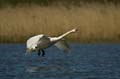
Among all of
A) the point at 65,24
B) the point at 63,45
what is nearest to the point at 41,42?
the point at 63,45

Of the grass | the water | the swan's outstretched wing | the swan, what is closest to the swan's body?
the swan

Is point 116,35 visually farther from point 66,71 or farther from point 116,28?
point 66,71

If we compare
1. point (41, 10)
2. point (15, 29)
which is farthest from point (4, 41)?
point (41, 10)

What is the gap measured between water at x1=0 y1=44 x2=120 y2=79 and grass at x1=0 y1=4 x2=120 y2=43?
437 millimetres

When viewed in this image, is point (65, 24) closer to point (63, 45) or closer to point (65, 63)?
point (63, 45)

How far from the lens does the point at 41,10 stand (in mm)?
21531

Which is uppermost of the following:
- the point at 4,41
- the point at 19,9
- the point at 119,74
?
the point at 19,9

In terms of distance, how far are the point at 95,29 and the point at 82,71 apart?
663 cm

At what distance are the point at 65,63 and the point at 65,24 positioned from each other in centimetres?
526

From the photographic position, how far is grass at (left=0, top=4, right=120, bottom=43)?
771 inches

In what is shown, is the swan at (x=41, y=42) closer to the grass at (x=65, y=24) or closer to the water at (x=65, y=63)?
the water at (x=65, y=63)

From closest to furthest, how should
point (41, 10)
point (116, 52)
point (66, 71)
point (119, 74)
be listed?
point (119, 74)
point (66, 71)
point (116, 52)
point (41, 10)

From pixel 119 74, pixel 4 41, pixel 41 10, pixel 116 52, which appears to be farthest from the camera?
pixel 41 10

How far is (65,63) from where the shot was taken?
15.1 metres
